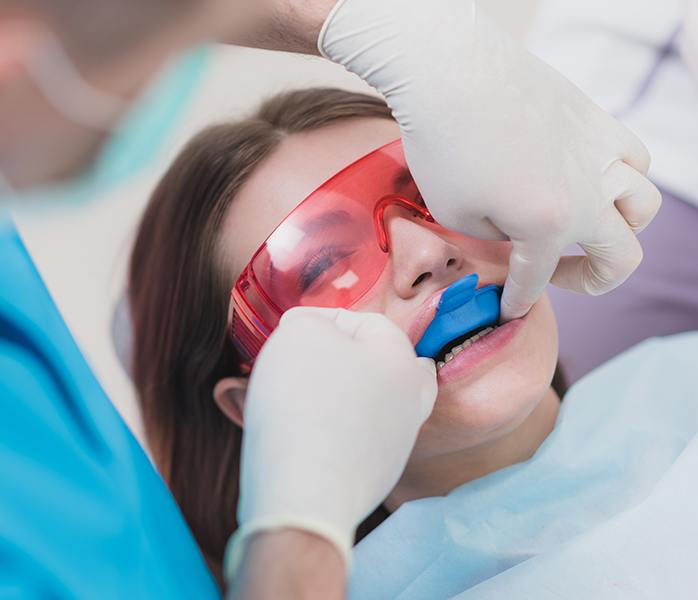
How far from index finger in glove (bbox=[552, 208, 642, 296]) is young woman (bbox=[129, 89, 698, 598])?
62mm

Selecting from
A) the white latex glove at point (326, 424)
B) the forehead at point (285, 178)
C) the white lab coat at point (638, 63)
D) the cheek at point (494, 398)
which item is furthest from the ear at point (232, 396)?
the white lab coat at point (638, 63)

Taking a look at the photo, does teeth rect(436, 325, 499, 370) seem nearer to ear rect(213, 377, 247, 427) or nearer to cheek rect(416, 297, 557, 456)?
cheek rect(416, 297, 557, 456)

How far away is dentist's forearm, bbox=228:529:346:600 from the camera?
2.03 ft

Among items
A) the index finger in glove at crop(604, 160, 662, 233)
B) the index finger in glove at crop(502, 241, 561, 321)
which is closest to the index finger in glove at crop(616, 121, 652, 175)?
the index finger in glove at crop(604, 160, 662, 233)

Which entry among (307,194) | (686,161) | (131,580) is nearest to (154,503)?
(131,580)

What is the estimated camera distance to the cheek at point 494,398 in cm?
105

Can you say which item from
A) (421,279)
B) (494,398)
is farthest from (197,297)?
(494,398)

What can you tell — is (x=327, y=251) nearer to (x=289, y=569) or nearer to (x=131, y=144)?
(x=131, y=144)

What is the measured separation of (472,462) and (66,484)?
625 mm

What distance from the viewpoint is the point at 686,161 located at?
1.67m

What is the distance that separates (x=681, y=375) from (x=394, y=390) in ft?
2.60

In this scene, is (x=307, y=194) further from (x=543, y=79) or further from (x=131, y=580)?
(x=131, y=580)

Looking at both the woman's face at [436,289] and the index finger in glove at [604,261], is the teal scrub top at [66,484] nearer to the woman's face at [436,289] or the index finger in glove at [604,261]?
the woman's face at [436,289]

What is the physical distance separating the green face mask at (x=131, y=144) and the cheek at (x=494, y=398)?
0.53 m
